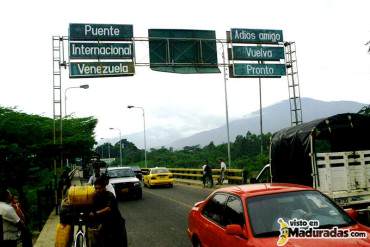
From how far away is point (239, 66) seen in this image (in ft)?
79.9

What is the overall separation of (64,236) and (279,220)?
3.80 metres

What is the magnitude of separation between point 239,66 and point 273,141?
1192 centimetres

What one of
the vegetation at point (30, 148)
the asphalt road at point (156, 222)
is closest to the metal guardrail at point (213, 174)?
the asphalt road at point (156, 222)

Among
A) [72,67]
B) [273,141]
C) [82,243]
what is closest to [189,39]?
[72,67]

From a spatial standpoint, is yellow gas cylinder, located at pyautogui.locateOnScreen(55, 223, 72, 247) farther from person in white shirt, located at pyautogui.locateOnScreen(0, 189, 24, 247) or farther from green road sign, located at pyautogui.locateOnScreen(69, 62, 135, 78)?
green road sign, located at pyautogui.locateOnScreen(69, 62, 135, 78)

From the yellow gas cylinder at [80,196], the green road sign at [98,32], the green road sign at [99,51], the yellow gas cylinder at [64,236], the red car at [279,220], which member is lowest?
the yellow gas cylinder at [64,236]

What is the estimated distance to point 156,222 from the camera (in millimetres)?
14008

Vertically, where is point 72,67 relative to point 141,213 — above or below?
above

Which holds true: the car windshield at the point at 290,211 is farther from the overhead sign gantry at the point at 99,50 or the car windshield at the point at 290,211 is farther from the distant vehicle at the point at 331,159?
the overhead sign gantry at the point at 99,50

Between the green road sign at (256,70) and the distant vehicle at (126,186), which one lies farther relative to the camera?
the green road sign at (256,70)

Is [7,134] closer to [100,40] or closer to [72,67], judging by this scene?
[72,67]

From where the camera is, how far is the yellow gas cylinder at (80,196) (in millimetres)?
7963

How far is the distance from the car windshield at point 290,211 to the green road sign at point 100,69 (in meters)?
16.7

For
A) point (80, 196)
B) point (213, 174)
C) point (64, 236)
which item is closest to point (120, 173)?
point (213, 174)
